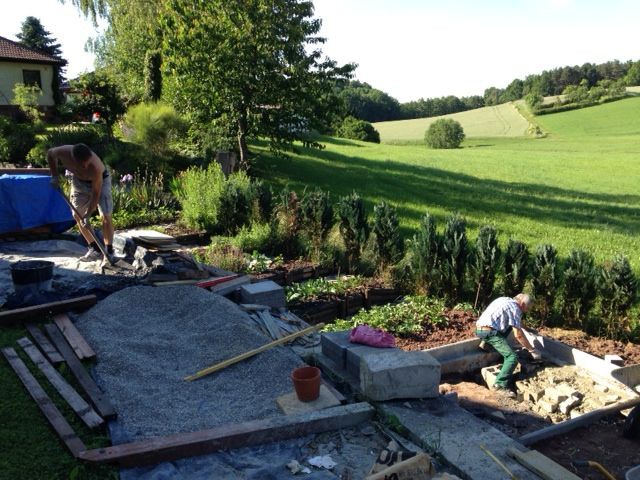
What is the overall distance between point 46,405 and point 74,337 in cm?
123

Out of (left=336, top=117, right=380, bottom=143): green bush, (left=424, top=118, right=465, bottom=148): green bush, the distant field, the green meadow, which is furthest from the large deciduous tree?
the distant field

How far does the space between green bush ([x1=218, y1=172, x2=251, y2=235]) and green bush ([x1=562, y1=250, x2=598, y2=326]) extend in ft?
18.2

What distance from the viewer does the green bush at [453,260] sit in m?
7.79

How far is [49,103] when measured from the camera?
1291 inches

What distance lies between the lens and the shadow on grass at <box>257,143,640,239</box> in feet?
51.9

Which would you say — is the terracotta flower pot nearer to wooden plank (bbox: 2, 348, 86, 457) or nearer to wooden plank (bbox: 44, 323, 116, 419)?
wooden plank (bbox: 44, 323, 116, 419)

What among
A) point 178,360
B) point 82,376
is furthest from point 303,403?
point 82,376

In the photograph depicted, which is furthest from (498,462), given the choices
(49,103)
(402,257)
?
(49,103)

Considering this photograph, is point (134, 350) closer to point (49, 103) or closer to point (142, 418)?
point (142, 418)

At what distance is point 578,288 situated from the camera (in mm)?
7070

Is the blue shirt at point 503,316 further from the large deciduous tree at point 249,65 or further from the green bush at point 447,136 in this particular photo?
the green bush at point 447,136

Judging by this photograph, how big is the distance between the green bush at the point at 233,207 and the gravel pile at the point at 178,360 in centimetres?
400

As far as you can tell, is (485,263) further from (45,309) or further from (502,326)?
(45,309)

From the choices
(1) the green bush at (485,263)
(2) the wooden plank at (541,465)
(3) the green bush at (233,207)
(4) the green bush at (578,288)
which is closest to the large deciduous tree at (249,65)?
(3) the green bush at (233,207)
